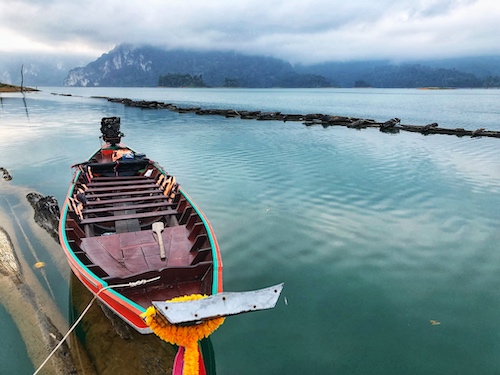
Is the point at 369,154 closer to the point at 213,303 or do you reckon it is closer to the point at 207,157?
the point at 207,157

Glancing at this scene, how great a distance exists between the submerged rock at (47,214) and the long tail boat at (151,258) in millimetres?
1600

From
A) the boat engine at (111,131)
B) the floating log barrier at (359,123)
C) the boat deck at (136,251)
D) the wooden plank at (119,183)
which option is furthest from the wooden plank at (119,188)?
the floating log barrier at (359,123)

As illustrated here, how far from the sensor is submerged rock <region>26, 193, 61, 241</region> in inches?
510

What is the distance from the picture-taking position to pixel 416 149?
31.0 m

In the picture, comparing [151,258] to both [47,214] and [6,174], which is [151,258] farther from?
[6,174]

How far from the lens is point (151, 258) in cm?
835

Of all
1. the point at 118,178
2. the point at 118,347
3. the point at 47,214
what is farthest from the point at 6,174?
the point at 118,347

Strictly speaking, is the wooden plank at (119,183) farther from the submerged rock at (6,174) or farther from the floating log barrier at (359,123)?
the floating log barrier at (359,123)

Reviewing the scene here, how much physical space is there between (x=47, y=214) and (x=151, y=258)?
8.08 metres

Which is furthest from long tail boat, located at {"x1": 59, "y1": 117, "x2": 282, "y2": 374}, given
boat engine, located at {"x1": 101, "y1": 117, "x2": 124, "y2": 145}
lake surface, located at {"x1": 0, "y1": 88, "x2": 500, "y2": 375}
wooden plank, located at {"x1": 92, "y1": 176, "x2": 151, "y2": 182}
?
boat engine, located at {"x1": 101, "y1": 117, "x2": 124, "y2": 145}

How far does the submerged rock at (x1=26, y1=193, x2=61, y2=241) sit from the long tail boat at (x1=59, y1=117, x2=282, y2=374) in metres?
1.60

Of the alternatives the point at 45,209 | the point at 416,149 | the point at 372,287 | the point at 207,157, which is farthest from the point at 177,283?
the point at 416,149

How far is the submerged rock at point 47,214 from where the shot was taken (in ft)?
42.5

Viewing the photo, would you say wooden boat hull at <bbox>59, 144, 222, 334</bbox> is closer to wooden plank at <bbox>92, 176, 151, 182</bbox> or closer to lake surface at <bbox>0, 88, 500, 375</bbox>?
wooden plank at <bbox>92, 176, 151, 182</bbox>
